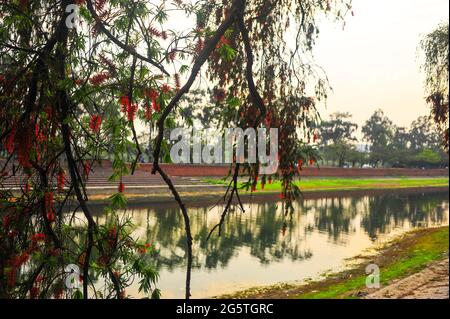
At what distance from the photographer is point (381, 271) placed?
1057cm

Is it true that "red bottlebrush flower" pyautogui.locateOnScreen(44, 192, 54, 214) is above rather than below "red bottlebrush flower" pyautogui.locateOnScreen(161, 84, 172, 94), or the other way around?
below

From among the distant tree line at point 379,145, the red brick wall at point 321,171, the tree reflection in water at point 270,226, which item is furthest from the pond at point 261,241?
the distant tree line at point 379,145

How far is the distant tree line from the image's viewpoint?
166ft

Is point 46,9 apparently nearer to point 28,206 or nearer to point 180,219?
point 28,206

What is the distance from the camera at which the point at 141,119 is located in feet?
9.45

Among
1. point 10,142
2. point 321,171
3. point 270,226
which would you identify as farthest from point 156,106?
point 321,171

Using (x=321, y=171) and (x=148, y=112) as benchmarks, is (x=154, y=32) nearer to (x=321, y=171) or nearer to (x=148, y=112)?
(x=148, y=112)

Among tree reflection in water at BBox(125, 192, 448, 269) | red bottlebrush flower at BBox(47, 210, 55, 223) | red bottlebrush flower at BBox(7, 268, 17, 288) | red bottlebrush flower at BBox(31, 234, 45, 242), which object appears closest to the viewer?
red bottlebrush flower at BBox(7, 268, 17, 288)

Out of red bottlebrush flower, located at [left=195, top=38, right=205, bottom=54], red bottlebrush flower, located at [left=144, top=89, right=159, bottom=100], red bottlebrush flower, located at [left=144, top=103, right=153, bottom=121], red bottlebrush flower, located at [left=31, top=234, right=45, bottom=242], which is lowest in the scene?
red bottlebrush flower, located at [left=31, top=234, right=45, bottom=242]

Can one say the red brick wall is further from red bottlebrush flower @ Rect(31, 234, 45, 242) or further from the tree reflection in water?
red bottlebrush flower @ Rect(31, 234, 45, 242)

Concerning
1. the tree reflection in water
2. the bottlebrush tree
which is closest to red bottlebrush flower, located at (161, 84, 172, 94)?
the bottlebrush tree

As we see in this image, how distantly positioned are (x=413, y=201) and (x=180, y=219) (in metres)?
19.5

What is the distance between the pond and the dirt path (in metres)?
2.12
